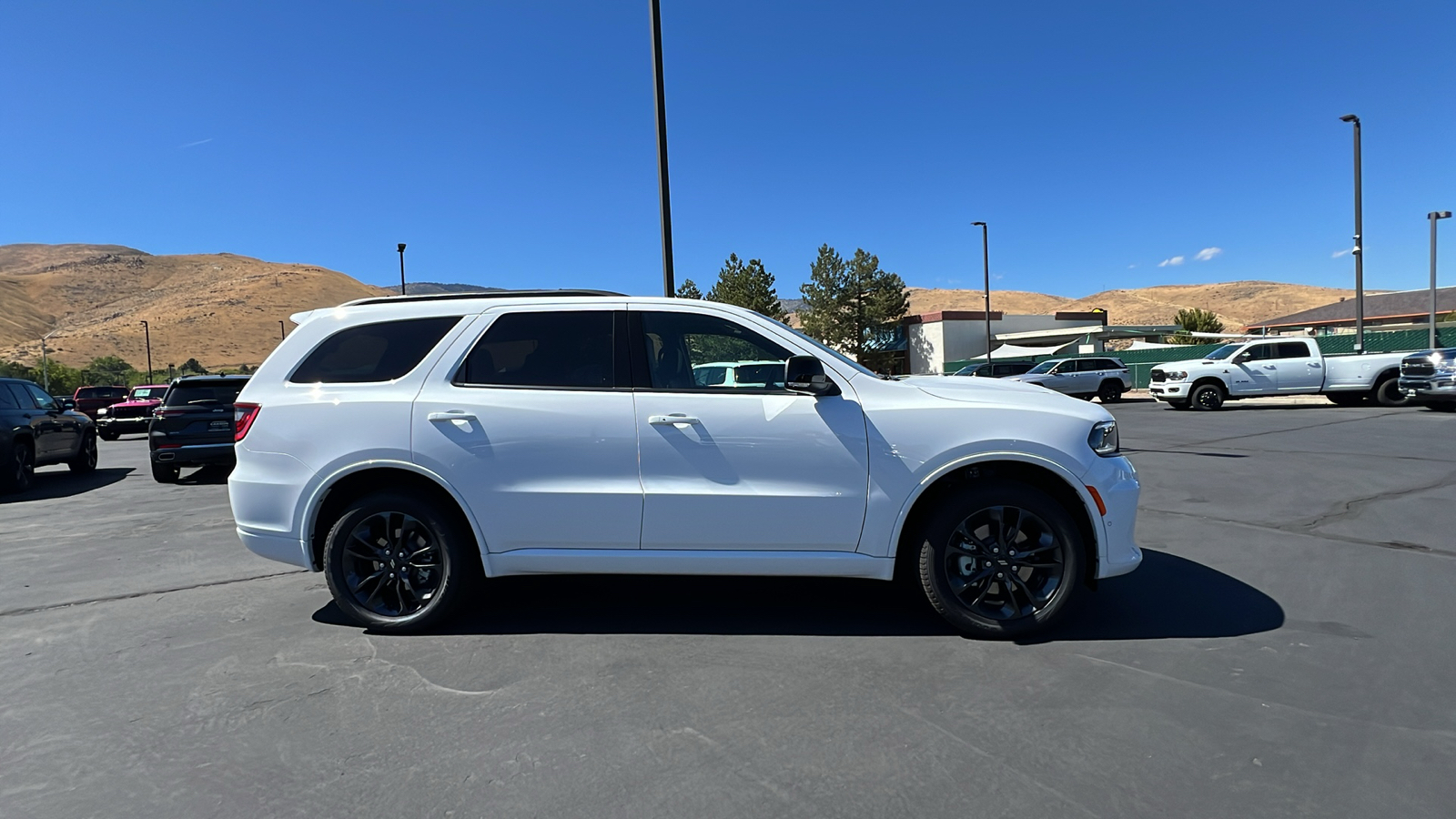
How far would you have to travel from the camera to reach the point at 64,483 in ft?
40.2

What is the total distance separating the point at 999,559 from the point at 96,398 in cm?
3670

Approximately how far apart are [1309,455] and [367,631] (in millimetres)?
12046

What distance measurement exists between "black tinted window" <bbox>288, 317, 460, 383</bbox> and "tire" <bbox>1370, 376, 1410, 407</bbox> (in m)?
23.8

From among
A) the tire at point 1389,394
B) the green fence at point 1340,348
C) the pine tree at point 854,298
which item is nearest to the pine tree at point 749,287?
the pine tree at point 854,298

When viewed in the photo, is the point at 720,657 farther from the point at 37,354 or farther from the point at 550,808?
the point at 37,354

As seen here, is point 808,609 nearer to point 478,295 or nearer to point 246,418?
point 478,295

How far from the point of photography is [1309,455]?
10.8 meters

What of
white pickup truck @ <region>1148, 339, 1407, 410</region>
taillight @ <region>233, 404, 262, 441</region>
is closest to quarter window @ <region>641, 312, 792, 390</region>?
taillight @ <region>233, 404, 262, 441</region>

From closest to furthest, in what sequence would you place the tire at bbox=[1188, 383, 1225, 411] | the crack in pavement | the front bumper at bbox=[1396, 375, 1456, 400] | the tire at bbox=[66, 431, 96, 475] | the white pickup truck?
the crack in pavement < the tire at bbox=[66, 431, 96, 475] < the front bumper at bbox=[1396, 375, 1456, 400] < the white pickup truck < the tire at bbox=[1188, 383, 1225, 411]

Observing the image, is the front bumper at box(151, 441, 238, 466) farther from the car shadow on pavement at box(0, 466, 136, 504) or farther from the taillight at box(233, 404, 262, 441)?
the taillight at box(233, 404, 262, 441)

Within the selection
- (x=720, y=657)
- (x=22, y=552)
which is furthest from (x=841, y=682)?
(x=22, y=552)

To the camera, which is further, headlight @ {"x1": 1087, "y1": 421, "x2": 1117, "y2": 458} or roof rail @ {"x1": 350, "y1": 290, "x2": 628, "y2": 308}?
roof rail @ {"x1": 350, "y1": 290, "x2": 628, "y2": 308}

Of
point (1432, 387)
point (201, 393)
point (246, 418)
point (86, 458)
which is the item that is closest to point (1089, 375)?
point (1432, 387)

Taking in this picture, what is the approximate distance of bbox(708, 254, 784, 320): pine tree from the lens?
5234 centimetres
